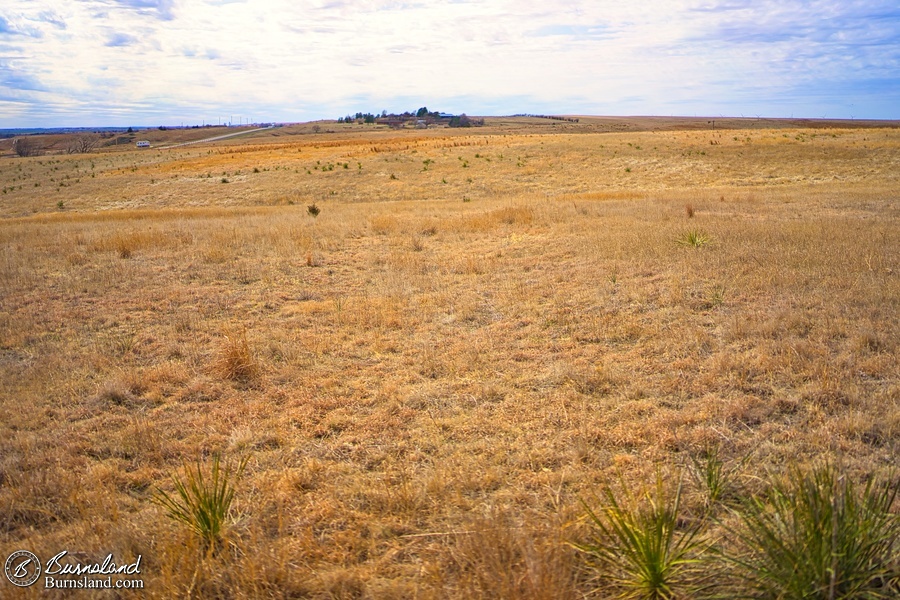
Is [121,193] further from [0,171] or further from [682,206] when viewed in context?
[682,206]

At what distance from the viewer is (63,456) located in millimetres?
4406

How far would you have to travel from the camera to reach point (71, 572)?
313cm

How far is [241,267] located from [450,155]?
32273mm

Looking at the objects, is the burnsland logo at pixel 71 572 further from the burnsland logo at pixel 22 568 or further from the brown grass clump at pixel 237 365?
the brown grass clump at pixel 237 365

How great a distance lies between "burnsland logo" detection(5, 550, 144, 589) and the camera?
3.04 meters

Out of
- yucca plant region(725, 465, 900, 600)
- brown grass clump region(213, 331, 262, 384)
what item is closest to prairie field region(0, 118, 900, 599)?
brown grass clump region(213, 331, 262, 384)

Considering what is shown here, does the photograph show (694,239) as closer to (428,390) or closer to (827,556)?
(428,390)

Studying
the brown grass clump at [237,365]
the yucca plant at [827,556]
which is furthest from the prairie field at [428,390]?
the yucca plant at [827,556]

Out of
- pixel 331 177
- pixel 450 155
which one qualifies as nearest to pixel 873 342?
pixel 331 177

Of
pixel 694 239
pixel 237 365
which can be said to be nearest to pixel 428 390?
pixel 237 365

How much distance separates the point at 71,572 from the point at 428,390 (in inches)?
121

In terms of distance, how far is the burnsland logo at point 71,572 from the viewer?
3.04 m

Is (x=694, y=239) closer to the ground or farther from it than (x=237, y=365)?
farther from it

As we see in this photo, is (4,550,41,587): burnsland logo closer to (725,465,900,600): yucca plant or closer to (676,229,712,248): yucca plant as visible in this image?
(725,465,900,600): yucca plant
